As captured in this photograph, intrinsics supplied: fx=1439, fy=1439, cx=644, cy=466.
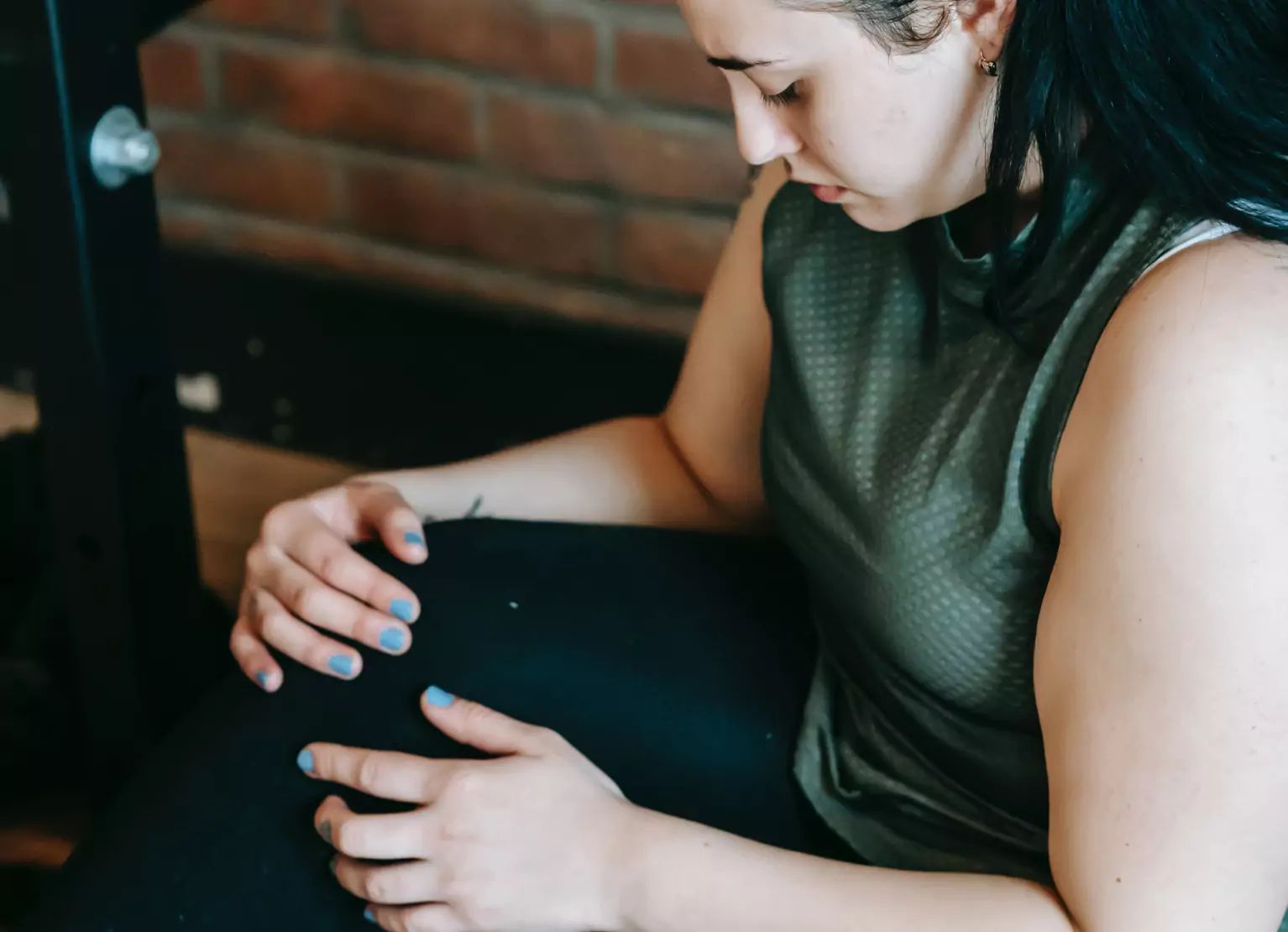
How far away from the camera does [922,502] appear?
0.74m

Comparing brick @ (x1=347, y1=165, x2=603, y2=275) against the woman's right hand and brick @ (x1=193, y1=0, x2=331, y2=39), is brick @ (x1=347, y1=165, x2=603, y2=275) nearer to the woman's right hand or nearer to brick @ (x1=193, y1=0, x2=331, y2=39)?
brick @ (x1=193, y1=0, x2=331, y2=39)

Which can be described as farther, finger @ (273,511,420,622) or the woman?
finger @ (273,511,420,622)

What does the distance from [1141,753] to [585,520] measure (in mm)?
508

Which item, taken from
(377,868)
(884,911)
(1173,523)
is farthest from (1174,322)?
(377,868)

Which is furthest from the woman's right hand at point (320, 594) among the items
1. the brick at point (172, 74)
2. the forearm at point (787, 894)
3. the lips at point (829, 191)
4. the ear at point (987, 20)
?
the brick at point (172, 74)

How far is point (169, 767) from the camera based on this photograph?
86cm

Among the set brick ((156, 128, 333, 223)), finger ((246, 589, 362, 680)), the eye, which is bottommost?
brick ((156, 128, 333, 223))

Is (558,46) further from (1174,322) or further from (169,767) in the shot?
(1174,322)

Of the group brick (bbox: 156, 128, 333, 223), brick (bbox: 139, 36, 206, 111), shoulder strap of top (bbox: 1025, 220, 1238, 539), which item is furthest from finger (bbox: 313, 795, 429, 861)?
brick (bbox: 139, 36, 206, 111)

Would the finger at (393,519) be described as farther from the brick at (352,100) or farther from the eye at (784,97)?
the brick at (352,100)

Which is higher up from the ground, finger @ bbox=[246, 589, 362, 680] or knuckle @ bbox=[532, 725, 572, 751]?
knuckle @ bbox=[532, 725, 572, 751]

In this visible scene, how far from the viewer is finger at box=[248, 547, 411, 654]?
866 millimetres

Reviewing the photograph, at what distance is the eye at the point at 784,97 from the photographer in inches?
27.5

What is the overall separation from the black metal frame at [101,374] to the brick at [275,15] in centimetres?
77
